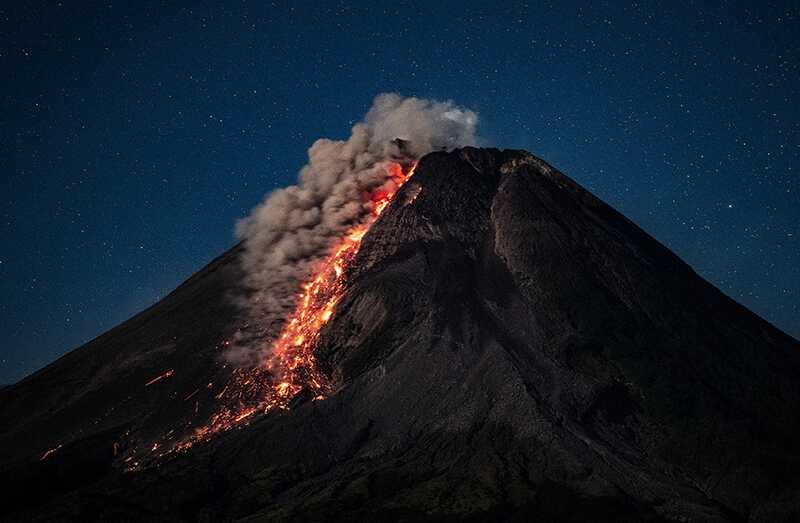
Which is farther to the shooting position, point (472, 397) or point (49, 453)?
point (49, 453)

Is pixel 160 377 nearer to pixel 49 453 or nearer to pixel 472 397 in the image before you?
pixel 49 453

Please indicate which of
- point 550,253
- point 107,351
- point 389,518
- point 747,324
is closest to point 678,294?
point 747,324

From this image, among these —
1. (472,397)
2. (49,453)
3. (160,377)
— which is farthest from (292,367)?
(49,453)

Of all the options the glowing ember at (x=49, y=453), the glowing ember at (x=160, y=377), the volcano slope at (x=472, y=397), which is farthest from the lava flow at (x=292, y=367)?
the glowing ember at (x=49, y=453)

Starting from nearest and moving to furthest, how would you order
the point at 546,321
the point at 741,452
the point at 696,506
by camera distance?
1. the point at 696,506
2. the point at 741,452
3. the point at 546,321

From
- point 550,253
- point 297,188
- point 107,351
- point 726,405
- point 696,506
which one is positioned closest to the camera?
point 696,506

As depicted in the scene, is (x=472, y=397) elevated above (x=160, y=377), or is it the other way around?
(x=160, y=377)

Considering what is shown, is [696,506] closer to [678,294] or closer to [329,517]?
[329,517]

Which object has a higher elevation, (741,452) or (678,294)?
(678,294)
